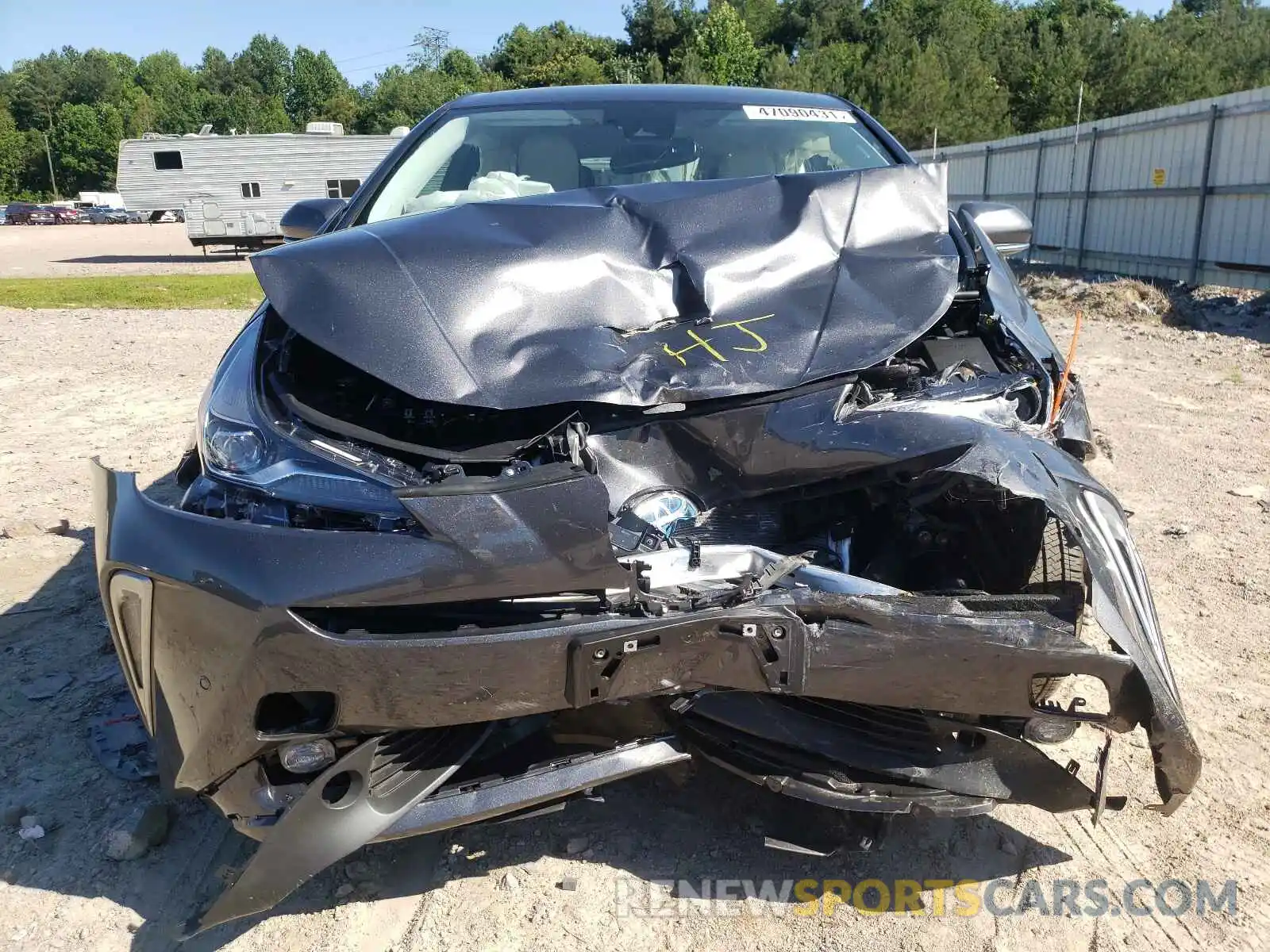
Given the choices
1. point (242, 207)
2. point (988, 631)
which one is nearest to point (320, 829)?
point (988, 631)

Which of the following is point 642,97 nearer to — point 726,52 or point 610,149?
point 610,149

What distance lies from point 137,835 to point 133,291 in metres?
14.0

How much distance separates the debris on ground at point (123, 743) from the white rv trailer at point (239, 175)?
72.1 ft

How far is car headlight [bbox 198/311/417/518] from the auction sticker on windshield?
2383 millimetres

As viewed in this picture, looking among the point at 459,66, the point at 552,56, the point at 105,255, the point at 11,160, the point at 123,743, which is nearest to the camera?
the point at 123,743

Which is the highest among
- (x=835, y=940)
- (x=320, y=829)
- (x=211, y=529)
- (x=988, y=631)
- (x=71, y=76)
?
(x=71, y=76)

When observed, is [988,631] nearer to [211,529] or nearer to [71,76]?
[211,529]

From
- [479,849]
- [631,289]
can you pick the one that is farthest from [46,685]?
[631,289]

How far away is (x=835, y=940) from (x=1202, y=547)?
9.59 ft

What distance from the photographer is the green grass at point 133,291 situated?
1262cm

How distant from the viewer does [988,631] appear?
178cm

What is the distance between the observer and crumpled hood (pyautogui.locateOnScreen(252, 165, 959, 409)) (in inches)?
85.7

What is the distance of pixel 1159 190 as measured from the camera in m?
14.4

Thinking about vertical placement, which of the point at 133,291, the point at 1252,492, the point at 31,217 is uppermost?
the point at 31,217
